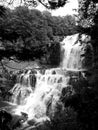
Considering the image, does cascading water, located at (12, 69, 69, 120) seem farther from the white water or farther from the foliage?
the foliage

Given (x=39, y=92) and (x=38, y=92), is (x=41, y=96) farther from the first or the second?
(x=38, y=92)

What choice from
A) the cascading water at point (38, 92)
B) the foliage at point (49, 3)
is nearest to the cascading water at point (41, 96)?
the cascading water at point (38, 92)

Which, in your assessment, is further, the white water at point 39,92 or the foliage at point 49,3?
the white water at point 39,92

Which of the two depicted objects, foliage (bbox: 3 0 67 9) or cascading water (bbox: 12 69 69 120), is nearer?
foliage (bbox: 3 0 67 9)

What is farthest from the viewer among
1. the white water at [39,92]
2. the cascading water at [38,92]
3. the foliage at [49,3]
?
the white water at [39,92]

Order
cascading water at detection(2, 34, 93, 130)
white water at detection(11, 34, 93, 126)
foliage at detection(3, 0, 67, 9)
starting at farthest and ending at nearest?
white water at detection(11, 34, 93, 126)
cascading water at detection(2, 34, 93, 130)
foliage at detection(3, 0, 67, 9)

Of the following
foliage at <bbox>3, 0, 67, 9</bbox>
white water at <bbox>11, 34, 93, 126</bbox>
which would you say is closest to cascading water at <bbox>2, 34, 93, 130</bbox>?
white water at <bbox>11, 34, 93, 126</bbox>

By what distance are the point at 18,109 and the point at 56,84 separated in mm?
3668

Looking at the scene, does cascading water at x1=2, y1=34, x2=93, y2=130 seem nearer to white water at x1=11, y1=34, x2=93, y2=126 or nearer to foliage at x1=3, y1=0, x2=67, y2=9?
white water at x1=11, y1=34, x2=93, y2=126

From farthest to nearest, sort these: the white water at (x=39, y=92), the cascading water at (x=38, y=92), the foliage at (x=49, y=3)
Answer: the white water at (x=39, y=92), the cascading water at (x=38, y=92), the foliage at (x=49, y=3)

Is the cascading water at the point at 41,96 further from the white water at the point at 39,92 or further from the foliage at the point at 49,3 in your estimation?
the foliage at the point at 49,3

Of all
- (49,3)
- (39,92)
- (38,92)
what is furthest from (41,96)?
(49,3)

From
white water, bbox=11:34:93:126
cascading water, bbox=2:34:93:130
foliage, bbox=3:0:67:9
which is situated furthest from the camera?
white water, bbox=11:34:93:126

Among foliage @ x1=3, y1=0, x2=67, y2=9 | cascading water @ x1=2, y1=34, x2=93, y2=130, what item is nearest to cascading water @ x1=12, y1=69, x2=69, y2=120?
cascading water @ x1=2, y1=34, x2=93, y2=130
